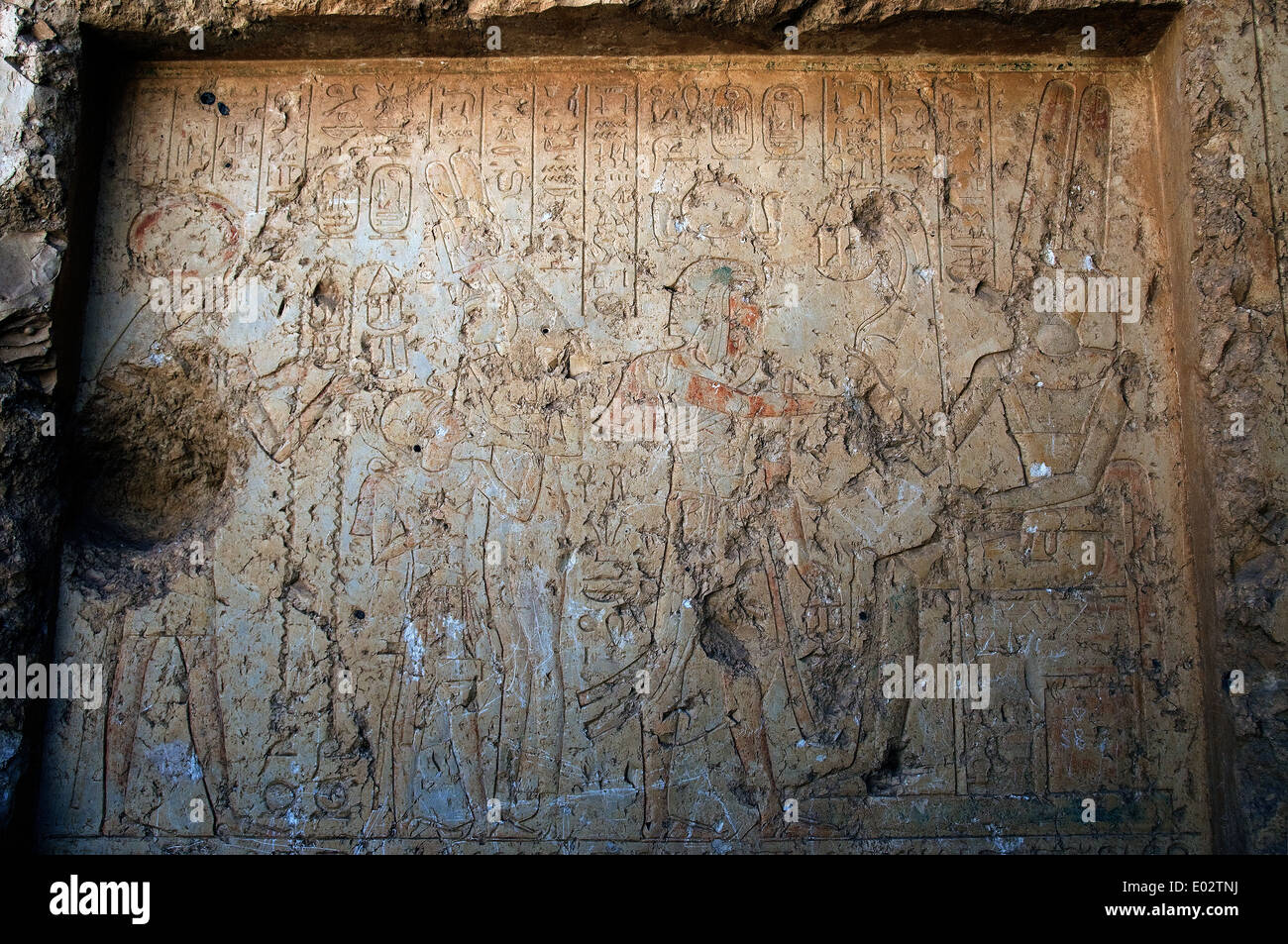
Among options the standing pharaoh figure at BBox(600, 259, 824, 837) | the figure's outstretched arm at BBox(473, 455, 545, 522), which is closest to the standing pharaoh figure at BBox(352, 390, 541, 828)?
the figure's outstretched arm at BBox(473, 455, 545, 522)

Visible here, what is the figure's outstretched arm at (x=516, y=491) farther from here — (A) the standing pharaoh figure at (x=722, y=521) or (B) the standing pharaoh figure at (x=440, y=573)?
(A) the standing pharaoh figure at (x=722, y=521)

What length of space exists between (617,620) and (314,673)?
1.25m

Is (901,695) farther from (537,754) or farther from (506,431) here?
(506,431)

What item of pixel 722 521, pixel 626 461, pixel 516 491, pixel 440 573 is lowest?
Result: pixel 440 573

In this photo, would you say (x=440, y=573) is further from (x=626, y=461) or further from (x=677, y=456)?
(x=677, y=456)

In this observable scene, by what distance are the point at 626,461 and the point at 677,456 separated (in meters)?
0.21

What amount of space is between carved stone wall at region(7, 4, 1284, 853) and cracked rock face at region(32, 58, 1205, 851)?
17 millimetres

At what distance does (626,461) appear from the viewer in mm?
3768

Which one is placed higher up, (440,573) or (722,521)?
(722,521)

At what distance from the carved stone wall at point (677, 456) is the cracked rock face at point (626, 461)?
2cm

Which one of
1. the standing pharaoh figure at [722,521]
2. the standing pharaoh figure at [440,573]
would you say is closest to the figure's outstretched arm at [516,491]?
the standing pharaoh figure at [440,573]

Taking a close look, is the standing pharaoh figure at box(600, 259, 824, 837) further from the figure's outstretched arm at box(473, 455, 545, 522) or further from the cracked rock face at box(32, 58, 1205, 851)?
the figure's outstretched arm at box(473, 455, 545, 522)

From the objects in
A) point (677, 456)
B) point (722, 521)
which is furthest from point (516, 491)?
point (722, 521)

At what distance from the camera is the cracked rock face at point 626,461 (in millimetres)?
3602
